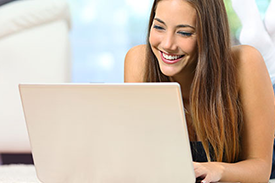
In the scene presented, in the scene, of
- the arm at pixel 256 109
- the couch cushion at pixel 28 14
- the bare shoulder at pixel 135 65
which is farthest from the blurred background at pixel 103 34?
the arm at pixel 256 109

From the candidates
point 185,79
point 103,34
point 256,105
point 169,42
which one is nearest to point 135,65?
point 185,79

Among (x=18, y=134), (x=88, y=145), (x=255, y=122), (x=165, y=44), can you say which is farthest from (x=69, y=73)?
(x=88, y=145)

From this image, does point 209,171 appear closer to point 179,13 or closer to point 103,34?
point 179,13

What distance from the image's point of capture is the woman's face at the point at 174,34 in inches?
50.1

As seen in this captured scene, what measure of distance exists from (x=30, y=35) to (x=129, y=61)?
64cm

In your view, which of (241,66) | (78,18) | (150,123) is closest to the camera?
(150,123)

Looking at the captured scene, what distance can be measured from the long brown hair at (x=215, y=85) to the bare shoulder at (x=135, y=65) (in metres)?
0.36

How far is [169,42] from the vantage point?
128 cm

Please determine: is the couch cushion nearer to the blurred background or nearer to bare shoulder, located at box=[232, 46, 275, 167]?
the blurred background

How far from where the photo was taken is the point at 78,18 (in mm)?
2936

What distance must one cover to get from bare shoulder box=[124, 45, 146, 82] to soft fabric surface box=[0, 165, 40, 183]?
557 mm

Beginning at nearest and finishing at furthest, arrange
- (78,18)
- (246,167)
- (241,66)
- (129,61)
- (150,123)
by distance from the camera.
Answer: (150,123) < (246,167) < (241,66) < (129,61) < (78,18)

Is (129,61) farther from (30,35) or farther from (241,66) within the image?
(30,35)

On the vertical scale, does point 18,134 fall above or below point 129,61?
below
